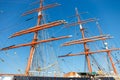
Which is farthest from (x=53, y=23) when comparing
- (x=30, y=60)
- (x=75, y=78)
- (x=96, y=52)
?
(x=96, y=52)

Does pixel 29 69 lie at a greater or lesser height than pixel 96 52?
lesser

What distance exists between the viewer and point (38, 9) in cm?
4312

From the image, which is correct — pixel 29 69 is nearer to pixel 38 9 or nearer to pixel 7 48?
pixel 7 48

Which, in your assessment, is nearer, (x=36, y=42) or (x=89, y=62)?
(x=36, y=42)

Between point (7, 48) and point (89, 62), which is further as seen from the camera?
point (89, 62)

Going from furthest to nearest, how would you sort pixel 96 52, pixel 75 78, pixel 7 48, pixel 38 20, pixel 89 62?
pixel 96 52, pixel 89 62, pixel 38 20, pixel 7 48, pixel 75 78

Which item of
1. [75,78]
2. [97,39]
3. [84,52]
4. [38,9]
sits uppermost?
[38,9]

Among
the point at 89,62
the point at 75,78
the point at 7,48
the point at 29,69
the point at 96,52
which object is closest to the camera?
the point at 75,78

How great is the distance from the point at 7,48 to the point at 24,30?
218 inches

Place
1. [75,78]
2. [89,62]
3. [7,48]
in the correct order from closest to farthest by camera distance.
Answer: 1. [75,78]
2. [7,48]
3. [89,62]

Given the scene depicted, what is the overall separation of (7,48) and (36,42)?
20.6ft

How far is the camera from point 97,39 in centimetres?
4831

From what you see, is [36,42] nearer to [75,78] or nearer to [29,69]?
[29,69]

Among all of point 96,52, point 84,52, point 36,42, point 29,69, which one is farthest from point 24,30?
point 96,52
